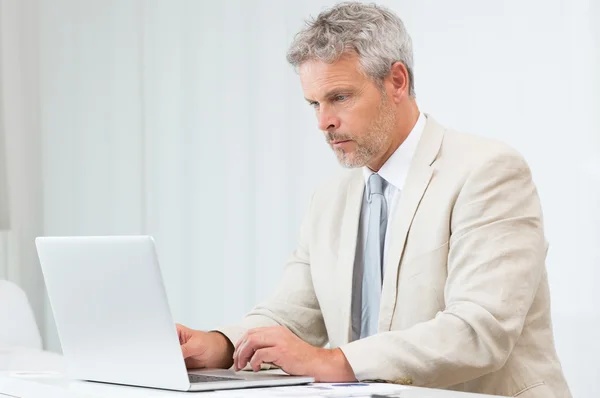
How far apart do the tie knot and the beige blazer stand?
4 cm

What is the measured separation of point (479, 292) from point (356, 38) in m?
0.56

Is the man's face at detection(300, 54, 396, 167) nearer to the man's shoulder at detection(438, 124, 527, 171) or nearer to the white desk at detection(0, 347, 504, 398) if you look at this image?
the man's shoulder at detection(438, 124, 527, 171)

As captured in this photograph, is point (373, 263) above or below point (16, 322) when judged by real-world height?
above

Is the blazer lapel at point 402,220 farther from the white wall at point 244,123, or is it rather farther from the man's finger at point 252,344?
the white wall at point 244,123

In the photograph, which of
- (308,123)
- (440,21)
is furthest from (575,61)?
(308,123)

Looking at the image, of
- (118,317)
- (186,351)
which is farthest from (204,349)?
(118,317)

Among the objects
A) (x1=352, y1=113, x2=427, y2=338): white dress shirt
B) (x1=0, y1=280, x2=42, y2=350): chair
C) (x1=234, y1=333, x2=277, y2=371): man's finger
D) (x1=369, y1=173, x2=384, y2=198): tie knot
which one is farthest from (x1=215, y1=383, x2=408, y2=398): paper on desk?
(x1=0, y1=280, x2=42, y2=350): chair

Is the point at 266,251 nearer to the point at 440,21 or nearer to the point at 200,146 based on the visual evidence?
the point at 200,146

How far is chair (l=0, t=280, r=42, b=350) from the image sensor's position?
8.84 feet

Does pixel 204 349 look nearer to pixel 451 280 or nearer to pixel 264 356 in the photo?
pixel 264 356

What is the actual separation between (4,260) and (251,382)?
3603 millimetres

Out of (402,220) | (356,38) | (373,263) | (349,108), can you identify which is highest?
(356,38)

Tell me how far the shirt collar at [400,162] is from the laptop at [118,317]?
21.2 inches

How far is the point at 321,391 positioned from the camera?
1509mm
